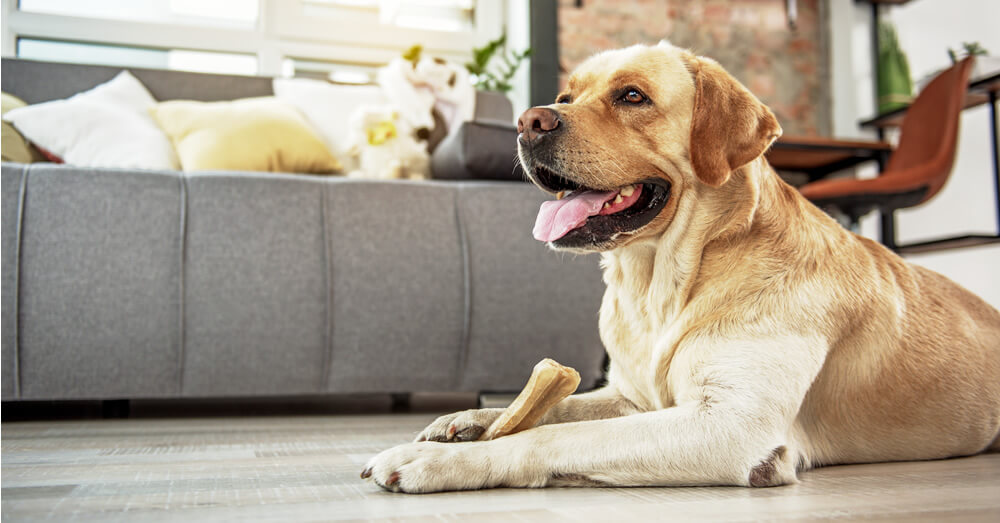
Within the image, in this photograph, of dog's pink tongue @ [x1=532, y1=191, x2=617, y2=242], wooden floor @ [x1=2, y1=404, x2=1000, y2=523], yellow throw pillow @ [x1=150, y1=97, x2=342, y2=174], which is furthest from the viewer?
yellow throw pillow @ [x1=150, y1=97, x2=342, y2=174]

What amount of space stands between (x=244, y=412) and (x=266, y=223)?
57 cm

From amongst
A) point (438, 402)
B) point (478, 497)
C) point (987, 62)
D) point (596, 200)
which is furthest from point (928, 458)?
point (987, 62)

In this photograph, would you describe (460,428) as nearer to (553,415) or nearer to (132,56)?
(553,415)

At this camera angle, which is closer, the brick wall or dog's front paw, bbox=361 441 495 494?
dog's front paw, bbox=361 441 495 494

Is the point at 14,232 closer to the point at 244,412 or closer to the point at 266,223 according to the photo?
the point at 266,223

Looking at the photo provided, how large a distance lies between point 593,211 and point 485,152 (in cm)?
104

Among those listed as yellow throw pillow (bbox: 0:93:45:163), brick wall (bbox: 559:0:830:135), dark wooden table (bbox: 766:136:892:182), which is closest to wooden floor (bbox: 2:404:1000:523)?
yellow throw pillow (bbox: 0:93:45:163)

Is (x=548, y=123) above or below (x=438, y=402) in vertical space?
above

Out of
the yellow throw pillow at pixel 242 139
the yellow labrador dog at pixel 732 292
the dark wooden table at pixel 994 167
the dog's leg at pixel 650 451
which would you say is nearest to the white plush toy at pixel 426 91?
Answer: the yellow throw pillow at pixel 242 139

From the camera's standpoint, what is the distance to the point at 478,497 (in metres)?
0.92

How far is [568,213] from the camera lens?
120cm

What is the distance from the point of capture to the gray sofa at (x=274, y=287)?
6.01 feet

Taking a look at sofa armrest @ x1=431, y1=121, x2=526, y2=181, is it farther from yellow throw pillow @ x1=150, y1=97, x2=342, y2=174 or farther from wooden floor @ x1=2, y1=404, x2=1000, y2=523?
wooden floor @ x1=2, y1=404, x2=1000, y2=523

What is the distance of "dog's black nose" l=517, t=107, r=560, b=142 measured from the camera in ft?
3.86
